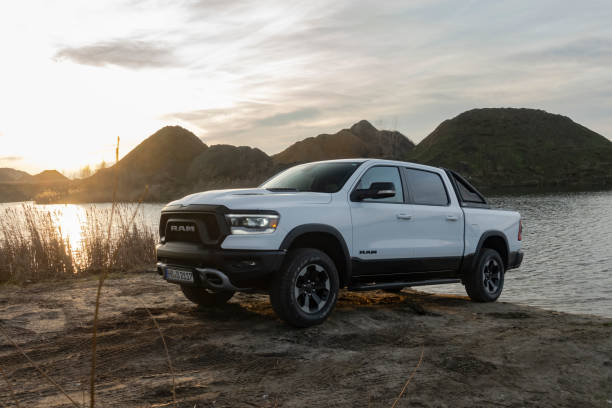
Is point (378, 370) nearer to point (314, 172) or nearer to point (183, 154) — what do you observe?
point (314, 172)

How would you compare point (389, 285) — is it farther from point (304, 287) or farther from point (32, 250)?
point (32, 250)

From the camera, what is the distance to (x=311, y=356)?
4918 millimetres

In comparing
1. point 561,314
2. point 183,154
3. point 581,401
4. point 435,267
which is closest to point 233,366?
point 581,401

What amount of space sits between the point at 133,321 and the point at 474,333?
4.06 metres

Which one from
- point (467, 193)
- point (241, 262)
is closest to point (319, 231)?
point (241, 262)

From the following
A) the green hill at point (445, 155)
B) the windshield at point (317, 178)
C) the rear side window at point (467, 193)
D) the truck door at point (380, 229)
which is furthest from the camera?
the green hill at point (445, 155)

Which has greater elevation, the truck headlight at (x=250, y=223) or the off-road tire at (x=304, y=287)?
the truck headlight at (x=250, y=223)

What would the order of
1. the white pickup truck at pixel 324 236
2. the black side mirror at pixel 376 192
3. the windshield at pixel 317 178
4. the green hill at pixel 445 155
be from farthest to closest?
1. the green hill at pixel 445 155
2. the windshield at pixel 317 178
3. the black side mirror at pixel 376 192
4. the white pickup truck at pixel 324 236

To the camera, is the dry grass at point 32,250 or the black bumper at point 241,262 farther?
the dry grass at point 32,250

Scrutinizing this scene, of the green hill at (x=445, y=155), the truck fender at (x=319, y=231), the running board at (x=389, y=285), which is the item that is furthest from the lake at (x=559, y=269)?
the green hill at (x=445, y=155)

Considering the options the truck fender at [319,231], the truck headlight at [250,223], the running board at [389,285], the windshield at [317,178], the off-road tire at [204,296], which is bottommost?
the off-road tire at [204,296]

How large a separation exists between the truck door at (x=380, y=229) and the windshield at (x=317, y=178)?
23 centimetres

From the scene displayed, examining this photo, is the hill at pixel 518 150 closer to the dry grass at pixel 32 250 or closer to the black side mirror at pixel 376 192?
the dry grass at pixel 32 250

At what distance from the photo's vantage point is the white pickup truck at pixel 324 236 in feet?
18.0
